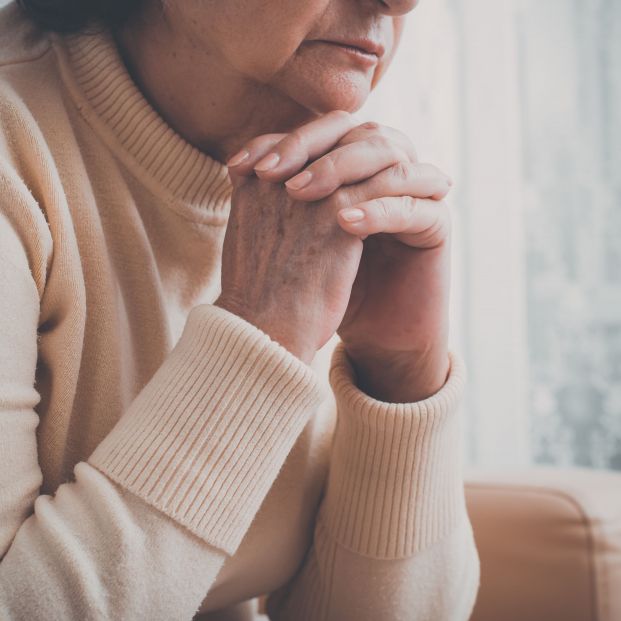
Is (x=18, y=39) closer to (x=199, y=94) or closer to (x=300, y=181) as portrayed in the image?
(x=199, y=94)

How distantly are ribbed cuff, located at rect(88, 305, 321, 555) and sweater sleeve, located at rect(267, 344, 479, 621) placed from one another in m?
0.21

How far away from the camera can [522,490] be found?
117 centimetres

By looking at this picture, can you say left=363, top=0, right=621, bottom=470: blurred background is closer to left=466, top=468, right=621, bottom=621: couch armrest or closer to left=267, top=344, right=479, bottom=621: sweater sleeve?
left=466, top=468, right=621, bottom=621: couch armrest

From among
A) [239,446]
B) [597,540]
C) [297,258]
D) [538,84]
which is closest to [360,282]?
[297,258]

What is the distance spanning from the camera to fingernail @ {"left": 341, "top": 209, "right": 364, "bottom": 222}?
0.67m

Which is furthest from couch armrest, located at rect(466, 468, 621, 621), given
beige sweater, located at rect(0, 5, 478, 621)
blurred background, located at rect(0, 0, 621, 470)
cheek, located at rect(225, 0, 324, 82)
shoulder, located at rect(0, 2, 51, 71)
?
blurred background, located at rect(0, 0, 621, 470)

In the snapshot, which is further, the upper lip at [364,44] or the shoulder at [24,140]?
the upper lip at [364,44]

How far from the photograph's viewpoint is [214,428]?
0.62m

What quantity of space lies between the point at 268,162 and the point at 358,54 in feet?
0.61

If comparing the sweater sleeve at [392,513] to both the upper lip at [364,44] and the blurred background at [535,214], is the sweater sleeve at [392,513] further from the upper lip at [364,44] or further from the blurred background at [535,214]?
the blurred background at [535,214]

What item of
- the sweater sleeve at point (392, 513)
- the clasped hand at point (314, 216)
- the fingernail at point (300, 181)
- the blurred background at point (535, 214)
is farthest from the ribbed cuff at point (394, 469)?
the blurred background at point (535, 214)

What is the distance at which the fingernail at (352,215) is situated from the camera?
2.20ft

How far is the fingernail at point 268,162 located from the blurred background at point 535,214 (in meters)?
1.62

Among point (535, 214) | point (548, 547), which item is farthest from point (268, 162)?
point (535, 214)
